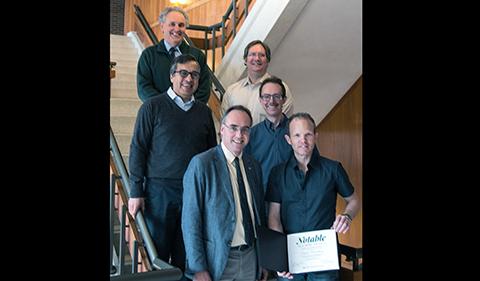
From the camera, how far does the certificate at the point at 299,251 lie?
232 cm

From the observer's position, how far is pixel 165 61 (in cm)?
332

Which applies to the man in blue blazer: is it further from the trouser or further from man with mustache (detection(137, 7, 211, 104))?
man with mustache (detection(137, 7, 211, 104))

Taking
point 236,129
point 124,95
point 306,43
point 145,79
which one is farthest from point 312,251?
point 124,95

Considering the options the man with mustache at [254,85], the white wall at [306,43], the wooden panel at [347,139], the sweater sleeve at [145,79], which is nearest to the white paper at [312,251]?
the man with mustache at [254,85]

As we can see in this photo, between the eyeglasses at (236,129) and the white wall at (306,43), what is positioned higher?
the white wall at (306,43)

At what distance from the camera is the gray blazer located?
2324 mm

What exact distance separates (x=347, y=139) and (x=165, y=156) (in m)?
3.51

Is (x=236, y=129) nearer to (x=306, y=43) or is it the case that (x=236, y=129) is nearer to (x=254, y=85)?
(x=254, y=85)

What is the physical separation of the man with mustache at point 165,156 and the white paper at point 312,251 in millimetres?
618

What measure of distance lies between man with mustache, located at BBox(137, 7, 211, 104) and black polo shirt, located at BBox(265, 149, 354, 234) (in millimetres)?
874

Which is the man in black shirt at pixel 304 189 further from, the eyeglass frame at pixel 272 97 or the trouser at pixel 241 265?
the eyeglass frame at pixel 272 97
